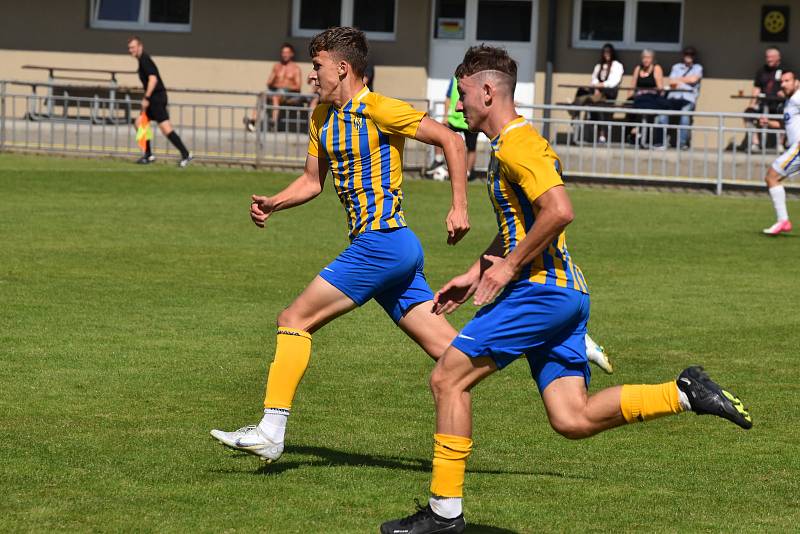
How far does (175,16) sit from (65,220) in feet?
43.2

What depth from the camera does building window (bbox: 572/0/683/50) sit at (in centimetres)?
2656

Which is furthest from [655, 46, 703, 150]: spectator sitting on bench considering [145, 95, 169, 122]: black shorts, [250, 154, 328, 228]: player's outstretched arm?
[250, 154, 328, 228]: player's outstretched arm

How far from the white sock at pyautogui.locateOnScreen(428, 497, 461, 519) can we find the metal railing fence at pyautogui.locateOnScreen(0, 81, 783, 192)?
52.4 feet

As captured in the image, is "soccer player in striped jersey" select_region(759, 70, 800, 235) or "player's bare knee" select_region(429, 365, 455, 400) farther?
"soccer player in striped jersey" select_region(759, 70, 800, 235)

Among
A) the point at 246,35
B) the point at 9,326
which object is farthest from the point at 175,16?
the point at 9,326

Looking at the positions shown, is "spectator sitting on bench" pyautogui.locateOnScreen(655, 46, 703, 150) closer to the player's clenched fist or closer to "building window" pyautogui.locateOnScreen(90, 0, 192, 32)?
"building window" pyautogui.locateOnScreen(90, 0, 192, 32)

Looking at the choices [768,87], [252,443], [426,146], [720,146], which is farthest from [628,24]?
[252,443]

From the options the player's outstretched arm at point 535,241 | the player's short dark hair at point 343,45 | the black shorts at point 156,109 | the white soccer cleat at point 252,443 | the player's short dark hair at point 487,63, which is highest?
the black shorts at point 156,109

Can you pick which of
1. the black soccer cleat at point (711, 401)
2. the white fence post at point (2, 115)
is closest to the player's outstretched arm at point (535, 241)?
the black soccer cleat at point (711, 401)

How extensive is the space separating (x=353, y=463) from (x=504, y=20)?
21.8 m

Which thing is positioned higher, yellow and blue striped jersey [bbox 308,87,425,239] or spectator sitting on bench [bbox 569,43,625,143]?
spectator sitting on bench [bbox 569,43,625,143]

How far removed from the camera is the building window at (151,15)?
28.3 metres

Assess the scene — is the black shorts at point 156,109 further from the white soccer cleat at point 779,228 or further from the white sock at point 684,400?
the white sock at point 684,400

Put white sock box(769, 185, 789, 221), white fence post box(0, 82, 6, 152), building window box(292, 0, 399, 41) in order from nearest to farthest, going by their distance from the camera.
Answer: white sock box(769, 185, 789, 221) → white fence post box(0, 82, 6, 152) → building window box(292, 0, 399, 41)
